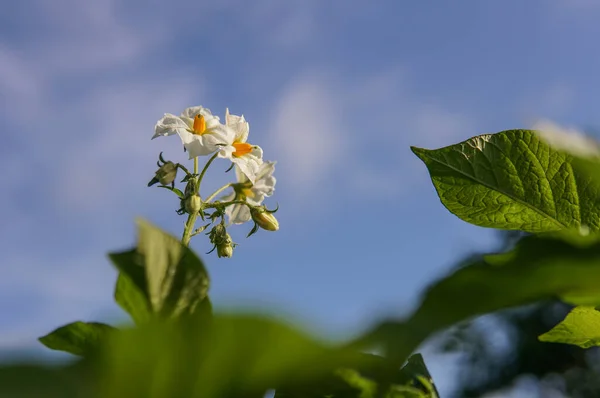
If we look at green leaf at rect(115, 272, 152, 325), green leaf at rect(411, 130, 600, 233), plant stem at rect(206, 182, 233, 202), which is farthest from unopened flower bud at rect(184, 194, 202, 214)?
green leaf at rect(115, 272, 152, 325)

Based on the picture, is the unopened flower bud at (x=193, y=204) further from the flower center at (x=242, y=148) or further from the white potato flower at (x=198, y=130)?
the flower center at (x=242, y=148)

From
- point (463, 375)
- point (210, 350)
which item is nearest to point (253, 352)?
point (210, 350)

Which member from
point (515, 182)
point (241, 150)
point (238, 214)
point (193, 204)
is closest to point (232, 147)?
point (241, 150)

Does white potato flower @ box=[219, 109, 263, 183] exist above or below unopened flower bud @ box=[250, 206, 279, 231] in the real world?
above

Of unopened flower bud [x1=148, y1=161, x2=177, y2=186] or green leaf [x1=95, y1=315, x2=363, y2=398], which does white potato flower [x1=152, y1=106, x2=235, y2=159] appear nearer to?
unopened flower bud [x1=148, y1=161, x2=177, y2=186]

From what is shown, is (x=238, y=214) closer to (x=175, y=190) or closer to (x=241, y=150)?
(x=241, y=150)
